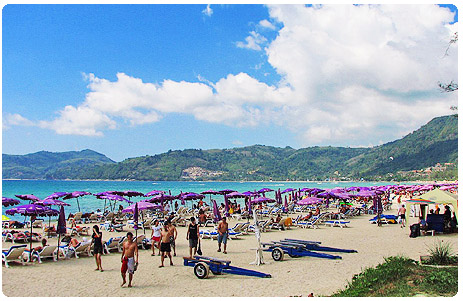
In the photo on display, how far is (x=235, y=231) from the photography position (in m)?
15.4

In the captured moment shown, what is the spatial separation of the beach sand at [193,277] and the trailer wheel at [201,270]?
5.9 inches

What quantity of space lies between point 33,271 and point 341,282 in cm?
740

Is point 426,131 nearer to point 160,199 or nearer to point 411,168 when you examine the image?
point 411,168

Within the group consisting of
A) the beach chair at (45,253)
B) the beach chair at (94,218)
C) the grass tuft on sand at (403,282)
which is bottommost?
the beach chair at (94,218)

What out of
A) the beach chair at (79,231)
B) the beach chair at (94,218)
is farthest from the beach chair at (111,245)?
the beach chair at (94,218)

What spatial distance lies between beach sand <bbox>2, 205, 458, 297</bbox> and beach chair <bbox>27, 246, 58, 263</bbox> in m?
0.18

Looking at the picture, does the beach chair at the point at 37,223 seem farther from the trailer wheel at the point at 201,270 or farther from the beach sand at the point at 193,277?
the trailer wheel at the point at 201,270

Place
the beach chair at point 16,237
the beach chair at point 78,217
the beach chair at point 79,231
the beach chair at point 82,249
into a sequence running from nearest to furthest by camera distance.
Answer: the beach chair at point 82,249
the beach chair at point 16,237
the beach chair at point 79,231
the beach chair at point 78,217

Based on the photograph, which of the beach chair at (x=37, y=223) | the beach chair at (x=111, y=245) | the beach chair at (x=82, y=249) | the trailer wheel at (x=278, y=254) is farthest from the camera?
the beach chair at (x=37, y=223)

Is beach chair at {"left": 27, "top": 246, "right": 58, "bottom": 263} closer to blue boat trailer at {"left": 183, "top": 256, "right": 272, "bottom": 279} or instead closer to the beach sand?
the beach sand

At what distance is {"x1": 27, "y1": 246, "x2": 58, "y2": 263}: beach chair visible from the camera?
1005 cm

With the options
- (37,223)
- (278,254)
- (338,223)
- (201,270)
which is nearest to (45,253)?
(201,270)

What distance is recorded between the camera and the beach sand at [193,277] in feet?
24.0
